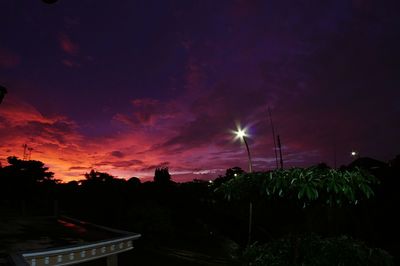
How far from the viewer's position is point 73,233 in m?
13.8

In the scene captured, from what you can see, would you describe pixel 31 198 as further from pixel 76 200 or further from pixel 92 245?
pixel 92 245

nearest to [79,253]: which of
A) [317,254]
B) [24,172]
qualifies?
[317,254]

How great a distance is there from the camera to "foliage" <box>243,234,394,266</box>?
7488 millimetres

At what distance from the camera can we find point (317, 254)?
7.70 m

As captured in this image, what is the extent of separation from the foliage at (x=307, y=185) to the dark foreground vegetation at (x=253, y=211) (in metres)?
0.02

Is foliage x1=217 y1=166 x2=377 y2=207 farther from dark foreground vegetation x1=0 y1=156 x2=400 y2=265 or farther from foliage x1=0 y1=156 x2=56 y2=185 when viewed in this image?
foliage x1=0 y1=156 x2=56 y2=185

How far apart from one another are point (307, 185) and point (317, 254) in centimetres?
277

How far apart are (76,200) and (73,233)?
67.1ft

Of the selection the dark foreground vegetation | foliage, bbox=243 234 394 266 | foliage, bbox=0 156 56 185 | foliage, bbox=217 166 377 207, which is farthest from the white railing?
foliage, bbox=0 156 56 185

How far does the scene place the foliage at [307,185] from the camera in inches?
234

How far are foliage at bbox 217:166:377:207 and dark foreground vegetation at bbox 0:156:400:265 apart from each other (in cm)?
2

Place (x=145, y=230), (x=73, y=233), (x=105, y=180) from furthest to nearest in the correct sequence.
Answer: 1. (x=105, y=180)
2. (x=145, y=230)
3. (x=73, y=233)

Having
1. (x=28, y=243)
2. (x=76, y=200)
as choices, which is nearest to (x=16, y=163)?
(x=76, y=200)

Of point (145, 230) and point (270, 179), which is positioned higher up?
point (270, 179)
